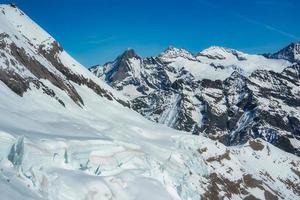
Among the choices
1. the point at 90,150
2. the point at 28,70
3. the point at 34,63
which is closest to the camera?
the point at 90,150

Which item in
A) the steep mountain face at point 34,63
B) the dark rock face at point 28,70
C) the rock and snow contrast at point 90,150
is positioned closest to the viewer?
the rock and snow contrast at point 90,150

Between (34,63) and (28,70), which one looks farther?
(34,63)

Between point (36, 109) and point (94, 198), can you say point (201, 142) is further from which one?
point (94, 198)

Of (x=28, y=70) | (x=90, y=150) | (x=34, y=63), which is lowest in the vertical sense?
(x=90, y=150)

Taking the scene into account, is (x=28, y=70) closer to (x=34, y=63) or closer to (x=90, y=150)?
(x=34, y=63)

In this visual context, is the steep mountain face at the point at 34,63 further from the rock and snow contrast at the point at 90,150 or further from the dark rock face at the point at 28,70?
the rock and snow contrast at the point at 90,150

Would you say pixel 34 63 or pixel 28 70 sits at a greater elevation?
pixel 34 63

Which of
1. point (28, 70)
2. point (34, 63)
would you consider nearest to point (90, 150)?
point (28, 70)

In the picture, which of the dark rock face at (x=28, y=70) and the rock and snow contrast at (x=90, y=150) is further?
the dark rock face at (x=28, y=70)

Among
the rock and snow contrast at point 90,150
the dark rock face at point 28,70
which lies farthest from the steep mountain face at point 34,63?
the rock and snow contrast at point 90,150
